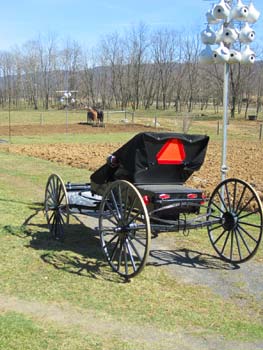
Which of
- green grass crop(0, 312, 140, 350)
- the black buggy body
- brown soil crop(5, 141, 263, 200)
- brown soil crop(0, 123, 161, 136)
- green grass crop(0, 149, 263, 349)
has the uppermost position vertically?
the black buggy body

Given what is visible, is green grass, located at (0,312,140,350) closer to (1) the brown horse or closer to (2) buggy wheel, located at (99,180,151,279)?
(2) buggy wheel, located at (99,180,151,279)

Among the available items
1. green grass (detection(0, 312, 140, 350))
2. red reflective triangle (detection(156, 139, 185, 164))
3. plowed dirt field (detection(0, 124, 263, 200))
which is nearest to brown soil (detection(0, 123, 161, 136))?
plowed dirt field (detection(0, 124, 263, 200))

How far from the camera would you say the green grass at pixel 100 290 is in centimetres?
443

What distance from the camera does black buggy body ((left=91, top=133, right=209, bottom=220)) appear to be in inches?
231

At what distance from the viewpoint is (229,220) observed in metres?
6.24

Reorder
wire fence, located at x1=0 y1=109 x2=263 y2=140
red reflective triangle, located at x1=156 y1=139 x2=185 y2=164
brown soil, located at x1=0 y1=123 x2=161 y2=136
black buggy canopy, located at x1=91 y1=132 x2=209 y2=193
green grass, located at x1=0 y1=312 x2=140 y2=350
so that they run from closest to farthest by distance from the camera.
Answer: green grass, located at x1=0 y1=312 x2=140 y2=350
black buggy canopy, located at x1=91 y1=132 x2=209 y2=193
red reflective triangle, located at x1=156 y1=139 x2=185 y2=164
brown soil, located at x1=0 y1=123 x2=161 y2=136
wire fence, located at x1=0 y1=109 x2=263 y2=140

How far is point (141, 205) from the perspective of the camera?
17.1ft


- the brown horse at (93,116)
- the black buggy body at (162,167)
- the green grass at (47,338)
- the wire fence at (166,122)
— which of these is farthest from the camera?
the brown horse at (93,116)

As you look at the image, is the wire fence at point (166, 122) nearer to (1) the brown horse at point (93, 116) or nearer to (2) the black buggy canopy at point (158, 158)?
(1) the brown horse at point (93, 116)

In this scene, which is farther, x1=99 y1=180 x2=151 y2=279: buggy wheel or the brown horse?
the brown horse

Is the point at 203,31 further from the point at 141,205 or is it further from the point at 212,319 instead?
the point at 212,319

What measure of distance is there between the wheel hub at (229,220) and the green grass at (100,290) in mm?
732

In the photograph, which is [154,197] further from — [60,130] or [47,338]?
[60,130]

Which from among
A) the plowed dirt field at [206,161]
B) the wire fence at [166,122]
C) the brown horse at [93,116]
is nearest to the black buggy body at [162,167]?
the plowed dirt field at [206,161]
